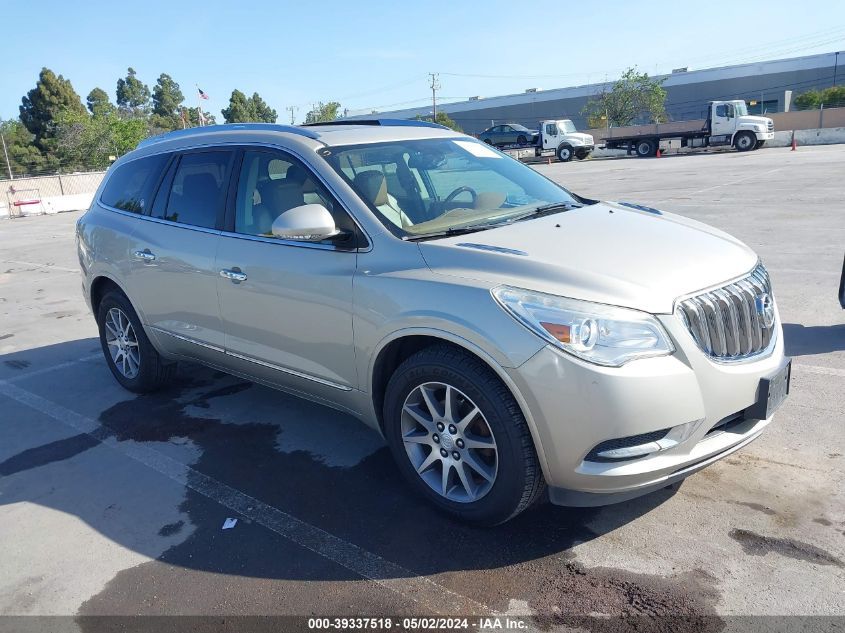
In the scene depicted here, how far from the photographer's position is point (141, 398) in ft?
18.2

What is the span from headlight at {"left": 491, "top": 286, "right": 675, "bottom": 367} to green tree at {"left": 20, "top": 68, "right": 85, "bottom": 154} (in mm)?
69486

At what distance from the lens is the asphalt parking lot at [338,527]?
2918 mm

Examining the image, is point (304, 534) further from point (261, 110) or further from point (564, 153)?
point (261, 110)

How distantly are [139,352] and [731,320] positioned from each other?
421cm

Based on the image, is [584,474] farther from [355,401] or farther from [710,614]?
Answer: [355,401]

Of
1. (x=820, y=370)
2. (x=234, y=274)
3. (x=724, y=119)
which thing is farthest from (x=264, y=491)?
(x=724, y=119)

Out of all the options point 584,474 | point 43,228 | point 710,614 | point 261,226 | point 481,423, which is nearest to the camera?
point 710,614

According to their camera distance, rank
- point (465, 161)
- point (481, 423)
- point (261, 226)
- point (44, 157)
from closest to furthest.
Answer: point (481, 423) → point (261, 226) → point (465, 161) → point (44, 157)

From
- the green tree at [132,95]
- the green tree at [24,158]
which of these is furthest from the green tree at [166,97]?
the green tree at [24,158]

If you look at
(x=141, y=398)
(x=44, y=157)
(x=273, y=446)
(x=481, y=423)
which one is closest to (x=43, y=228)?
(x=141, y=398)

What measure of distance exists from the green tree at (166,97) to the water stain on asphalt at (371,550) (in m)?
114

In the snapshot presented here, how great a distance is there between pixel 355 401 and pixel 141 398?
2.54 metres

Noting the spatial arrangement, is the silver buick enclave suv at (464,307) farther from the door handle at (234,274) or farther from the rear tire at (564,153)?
the rear tire at (564,153)

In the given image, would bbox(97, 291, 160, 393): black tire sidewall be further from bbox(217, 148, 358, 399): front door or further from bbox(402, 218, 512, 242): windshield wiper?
bbox(402, 218, 512, 242): windshield wiper
